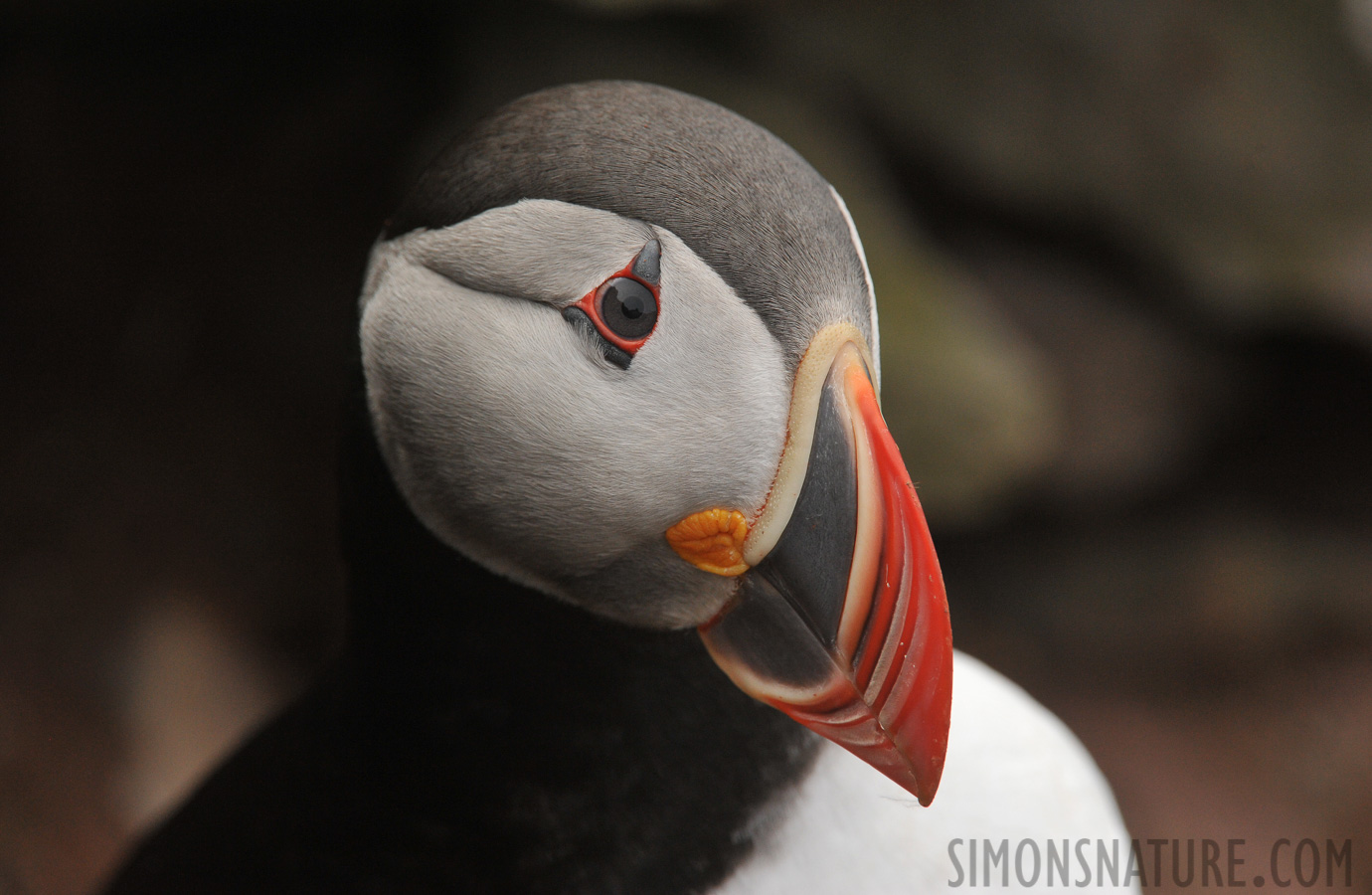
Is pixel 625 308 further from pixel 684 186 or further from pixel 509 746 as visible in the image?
pixel 509 746

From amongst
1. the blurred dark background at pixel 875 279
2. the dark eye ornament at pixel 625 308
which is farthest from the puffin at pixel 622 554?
the blurred dark background at pixel 875 279

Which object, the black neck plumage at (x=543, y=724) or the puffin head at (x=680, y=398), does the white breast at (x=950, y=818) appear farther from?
the puffin head at (x=680, y=398)

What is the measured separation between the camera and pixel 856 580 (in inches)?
47.1

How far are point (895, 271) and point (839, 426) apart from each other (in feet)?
9.05

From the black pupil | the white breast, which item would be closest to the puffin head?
the black pupil

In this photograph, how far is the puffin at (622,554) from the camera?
3.89ft

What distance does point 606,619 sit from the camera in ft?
4.47

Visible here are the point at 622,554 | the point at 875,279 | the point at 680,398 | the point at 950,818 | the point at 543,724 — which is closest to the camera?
the point at 680,398

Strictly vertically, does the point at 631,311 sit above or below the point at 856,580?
above

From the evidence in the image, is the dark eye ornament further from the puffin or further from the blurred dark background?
the blurred dark background

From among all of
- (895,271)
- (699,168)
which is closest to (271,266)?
(895,271)

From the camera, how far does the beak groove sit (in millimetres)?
1185

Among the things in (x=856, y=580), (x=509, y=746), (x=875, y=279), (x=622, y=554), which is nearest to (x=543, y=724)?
(x=509, y=746)

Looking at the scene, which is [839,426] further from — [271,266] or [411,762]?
[271,266]
